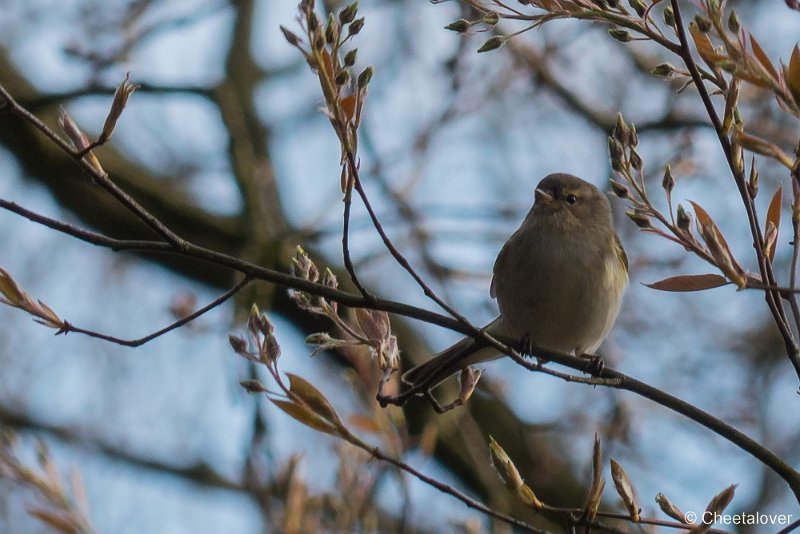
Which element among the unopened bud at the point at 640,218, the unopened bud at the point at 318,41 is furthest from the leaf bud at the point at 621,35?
the unopened bud at the point at 318,41

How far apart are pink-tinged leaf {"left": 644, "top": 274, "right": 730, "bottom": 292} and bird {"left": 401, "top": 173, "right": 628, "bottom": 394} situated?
1676 mm

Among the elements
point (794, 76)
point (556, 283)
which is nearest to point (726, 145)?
point (794, 76)

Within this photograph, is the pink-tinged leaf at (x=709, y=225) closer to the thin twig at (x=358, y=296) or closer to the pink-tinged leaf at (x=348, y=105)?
the thin twig at (x=358, y=296)

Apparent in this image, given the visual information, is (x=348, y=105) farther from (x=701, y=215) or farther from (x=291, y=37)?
(x=701, y=215)

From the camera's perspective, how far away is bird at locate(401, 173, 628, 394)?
3.96m

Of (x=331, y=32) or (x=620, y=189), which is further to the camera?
(x=620, y=189)

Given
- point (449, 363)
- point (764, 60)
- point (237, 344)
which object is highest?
point (449, 363)

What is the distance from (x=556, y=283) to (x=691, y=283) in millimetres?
1944

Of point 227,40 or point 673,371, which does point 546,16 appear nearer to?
point 227,40

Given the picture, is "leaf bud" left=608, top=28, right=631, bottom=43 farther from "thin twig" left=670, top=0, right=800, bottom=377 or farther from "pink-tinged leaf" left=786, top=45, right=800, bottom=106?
"pink-tinged leaf" left=786, top=45, right=800, bottom=106

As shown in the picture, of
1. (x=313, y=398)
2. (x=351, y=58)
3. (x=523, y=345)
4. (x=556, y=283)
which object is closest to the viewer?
(x=351, y=58)

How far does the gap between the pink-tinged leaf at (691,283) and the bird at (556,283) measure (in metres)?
1.68

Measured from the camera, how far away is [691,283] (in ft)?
6.64

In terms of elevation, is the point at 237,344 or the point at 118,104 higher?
the point at 118,104
